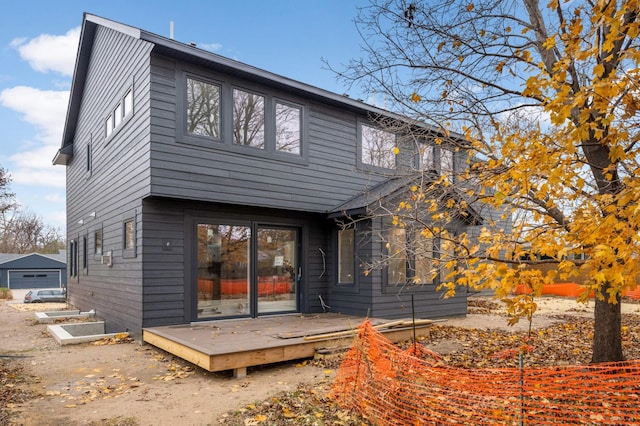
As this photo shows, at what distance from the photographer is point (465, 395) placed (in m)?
4.29

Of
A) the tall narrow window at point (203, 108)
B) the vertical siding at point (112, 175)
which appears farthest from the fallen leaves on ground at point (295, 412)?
the tall narrow window at point (203, 108)

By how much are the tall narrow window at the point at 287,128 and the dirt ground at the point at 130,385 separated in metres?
5.03

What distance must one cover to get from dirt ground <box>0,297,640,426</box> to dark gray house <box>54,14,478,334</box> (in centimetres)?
128

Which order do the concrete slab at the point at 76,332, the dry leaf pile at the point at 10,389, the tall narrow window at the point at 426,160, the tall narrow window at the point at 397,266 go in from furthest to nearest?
the tall narrow window at the point at 397,266 → the concrete slab at the point at 76,332 → the tall narrow window at the point at 426,160 → the dry leaf pile at the point at 10,389

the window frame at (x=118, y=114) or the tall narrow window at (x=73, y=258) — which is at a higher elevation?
the window frame at (x=118, y=114)

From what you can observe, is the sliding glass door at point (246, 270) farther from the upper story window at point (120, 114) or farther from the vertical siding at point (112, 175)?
the upper story window at point (120, 114)

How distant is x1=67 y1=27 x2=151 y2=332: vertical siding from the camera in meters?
8.62

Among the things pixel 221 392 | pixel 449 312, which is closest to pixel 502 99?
pixel 221 392

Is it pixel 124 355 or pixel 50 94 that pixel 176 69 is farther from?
pixel 50 94

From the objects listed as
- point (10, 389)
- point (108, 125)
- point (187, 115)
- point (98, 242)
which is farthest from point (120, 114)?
point (10, 389)

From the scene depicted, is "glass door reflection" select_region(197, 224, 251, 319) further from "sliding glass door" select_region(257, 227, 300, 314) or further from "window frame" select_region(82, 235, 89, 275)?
"window frame" select_region(82, 235, 89, 275)

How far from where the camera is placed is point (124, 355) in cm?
Answer: 748

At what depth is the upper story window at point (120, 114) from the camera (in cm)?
951

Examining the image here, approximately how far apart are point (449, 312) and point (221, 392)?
7704 millimetres
